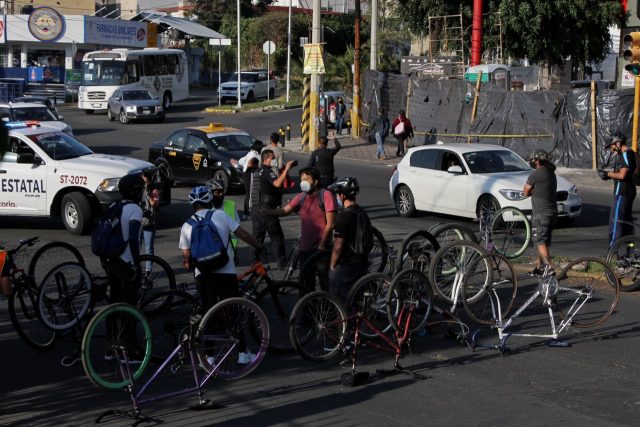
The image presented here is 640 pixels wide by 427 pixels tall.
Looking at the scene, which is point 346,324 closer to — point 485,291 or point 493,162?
point 485,291

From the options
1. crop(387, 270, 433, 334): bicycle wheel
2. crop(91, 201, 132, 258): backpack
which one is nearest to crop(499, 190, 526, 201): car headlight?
crop(387, 270, 433, 334): bicycle wheel

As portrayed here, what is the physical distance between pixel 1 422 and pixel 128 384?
98 cm

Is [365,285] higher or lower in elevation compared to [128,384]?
higher

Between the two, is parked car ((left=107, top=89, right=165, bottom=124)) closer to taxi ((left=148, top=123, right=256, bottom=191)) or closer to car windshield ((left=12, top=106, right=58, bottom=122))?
car windshield ((left=12, top=106, right=58, bottom=122))

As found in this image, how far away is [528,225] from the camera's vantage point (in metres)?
14.2

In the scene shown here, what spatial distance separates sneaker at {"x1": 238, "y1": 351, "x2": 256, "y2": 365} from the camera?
8.21 metres

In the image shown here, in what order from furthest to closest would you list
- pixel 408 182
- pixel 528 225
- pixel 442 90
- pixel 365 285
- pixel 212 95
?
pixel 212 95
pixel 442 90
pixel 408 182
pixel 528 225
pixel 365 285

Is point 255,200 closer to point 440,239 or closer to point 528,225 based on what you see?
point 440,239

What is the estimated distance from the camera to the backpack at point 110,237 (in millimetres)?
8609

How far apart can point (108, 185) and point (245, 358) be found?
860 cm

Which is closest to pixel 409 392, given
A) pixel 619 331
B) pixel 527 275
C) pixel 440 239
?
pixel 619 331

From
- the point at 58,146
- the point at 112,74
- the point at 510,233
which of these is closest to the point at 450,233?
the point at 510,233

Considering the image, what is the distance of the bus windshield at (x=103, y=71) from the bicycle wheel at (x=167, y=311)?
39385 millimetres

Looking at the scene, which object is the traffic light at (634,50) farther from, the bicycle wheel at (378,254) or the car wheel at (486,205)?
the bicycle wheel at (378,254)
